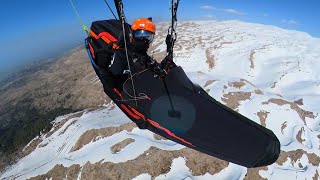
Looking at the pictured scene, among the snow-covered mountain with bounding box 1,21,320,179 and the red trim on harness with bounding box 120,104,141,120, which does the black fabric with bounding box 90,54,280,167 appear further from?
the snow-covered mountain with bounding box 1,21,320,179

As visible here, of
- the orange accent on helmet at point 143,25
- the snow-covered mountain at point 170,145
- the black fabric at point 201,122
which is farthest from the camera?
the snow-covered mountain at point 170,145

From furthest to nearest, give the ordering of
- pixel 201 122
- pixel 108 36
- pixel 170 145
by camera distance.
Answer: pixel 170 145
pixel 108 36
pixel 201 122

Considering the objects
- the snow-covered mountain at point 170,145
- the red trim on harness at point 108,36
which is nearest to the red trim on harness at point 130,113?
the red trim on harness at point 108,36

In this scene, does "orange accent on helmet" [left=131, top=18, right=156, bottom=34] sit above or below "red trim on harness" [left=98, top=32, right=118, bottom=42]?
above

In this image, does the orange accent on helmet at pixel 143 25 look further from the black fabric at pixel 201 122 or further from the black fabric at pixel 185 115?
the black fabric at pixel 201 122

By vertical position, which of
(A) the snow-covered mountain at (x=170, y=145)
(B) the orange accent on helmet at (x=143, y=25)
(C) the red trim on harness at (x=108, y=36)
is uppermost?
(B) the orange accent on helmet at (x=143, y=25)

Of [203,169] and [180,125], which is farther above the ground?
[180,125]

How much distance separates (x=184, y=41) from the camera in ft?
290

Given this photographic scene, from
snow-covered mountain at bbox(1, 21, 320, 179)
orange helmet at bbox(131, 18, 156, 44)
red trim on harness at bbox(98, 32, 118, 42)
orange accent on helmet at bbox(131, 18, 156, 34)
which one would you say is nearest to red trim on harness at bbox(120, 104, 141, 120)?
red trim on harness at bbox(98, 32, 118, 42)

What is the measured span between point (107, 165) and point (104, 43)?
18457 mm

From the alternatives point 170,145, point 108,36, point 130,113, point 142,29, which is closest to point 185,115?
point 130,113

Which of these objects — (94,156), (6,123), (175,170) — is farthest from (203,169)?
(6,123)

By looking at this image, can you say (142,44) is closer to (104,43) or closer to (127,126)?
(104,43)

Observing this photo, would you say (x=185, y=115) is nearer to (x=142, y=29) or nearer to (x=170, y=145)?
(x=142, y=29)
